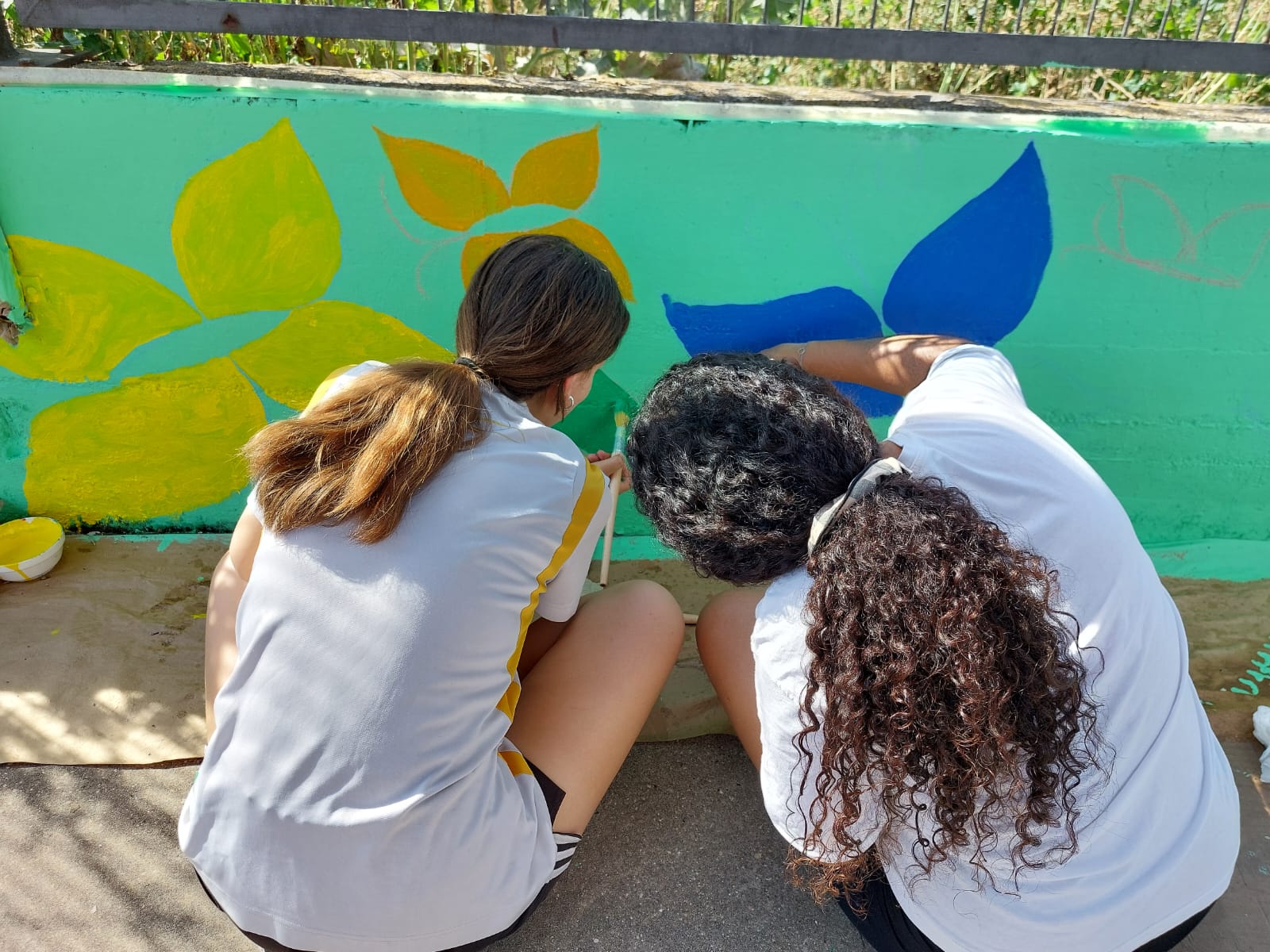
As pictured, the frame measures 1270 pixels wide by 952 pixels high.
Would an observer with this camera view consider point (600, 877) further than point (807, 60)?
No

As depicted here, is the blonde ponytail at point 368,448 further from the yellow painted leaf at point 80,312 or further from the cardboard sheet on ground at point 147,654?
the yellow painted leaf at point 80,312

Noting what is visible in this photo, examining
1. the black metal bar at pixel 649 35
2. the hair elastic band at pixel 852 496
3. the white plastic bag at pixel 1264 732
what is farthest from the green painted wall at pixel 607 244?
the hair elastic band at pixel 852 496

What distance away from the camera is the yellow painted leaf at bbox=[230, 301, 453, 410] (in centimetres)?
224

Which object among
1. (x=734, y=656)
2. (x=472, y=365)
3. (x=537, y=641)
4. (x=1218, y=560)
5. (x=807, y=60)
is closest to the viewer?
(x=472, y=365)

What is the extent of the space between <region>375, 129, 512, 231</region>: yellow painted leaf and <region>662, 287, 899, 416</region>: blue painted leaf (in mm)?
499

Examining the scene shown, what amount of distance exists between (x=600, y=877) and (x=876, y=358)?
1.28 m

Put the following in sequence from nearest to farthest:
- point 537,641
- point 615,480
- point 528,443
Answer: point 528,443 < point 537,641 < point 615,480

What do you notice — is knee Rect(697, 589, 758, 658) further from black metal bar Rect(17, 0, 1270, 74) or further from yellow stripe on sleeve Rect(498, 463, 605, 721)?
black metal bar Rect(17, 0, 1270, 74)

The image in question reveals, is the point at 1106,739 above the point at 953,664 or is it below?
below

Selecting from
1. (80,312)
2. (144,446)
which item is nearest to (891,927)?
(144,446)

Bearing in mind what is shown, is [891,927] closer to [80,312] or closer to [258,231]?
[258,231]

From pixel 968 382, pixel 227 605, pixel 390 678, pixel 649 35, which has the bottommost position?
pixel 227 605

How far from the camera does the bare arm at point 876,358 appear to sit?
1.95 m

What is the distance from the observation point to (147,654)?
2127 millimetres
